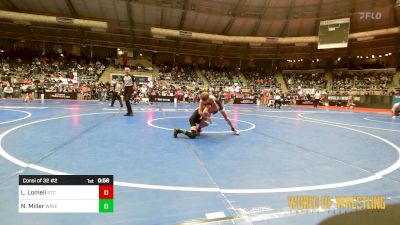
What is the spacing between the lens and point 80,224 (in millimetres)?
2455

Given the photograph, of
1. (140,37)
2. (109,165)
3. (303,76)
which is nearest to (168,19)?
(140,37)

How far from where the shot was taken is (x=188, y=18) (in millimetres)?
32188

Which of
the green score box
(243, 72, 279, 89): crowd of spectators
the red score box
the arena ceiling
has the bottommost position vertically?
the green score box

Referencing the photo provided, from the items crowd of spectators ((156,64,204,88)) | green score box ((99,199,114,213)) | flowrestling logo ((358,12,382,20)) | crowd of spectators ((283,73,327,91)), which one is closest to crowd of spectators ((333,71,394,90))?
crowd of spectators ((283,73,327,91))

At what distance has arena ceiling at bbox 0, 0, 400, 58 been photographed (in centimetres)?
2889

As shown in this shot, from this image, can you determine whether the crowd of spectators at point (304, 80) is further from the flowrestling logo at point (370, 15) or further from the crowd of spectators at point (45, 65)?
the crowd of spectators at point (45, 65)

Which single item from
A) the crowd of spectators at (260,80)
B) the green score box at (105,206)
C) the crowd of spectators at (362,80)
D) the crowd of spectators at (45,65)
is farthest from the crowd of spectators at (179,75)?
the green score box at (105,206)

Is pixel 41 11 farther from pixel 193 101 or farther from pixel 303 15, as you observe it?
pixel 303 15

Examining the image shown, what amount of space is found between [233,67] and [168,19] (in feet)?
49.1

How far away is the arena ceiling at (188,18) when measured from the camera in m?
28.9
